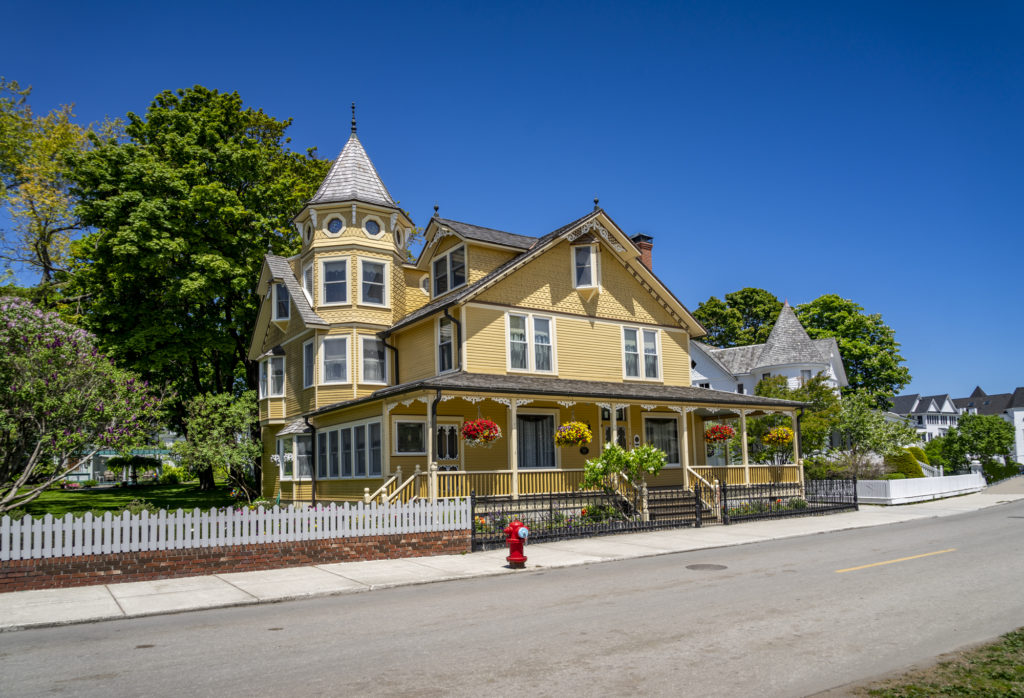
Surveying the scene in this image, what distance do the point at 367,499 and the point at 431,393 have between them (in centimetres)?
321

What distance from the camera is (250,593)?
12383mm

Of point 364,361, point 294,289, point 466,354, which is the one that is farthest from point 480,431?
point 294,289

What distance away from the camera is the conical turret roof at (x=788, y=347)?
52250 mm

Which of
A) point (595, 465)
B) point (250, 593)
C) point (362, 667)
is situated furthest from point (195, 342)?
point (362, 667)

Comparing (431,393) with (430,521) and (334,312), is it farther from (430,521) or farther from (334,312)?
(334,312)

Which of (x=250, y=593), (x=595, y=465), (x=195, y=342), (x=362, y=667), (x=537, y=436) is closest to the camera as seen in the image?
(x=362, y=667)

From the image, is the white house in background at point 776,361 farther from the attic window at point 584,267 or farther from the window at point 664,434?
the attic window at point 584,267

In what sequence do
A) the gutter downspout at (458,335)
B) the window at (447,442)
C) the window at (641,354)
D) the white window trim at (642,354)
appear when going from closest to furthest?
the gutter downspout at (458,335) → the window at (447,442) → the white window trim at (642,354) → the window at (641,354)

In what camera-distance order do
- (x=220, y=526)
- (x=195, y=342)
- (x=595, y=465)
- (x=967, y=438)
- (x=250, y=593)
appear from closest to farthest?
(x=250, y=593)
(x=220, y=526)
(x=595, y=465)
(x=195, y=342)
(x=967, y=438)

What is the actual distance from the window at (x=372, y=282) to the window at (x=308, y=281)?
2277mm

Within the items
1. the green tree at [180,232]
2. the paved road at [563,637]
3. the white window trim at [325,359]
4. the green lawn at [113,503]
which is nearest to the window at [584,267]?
the white window trim at [325,359]

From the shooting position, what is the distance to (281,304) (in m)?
31.2

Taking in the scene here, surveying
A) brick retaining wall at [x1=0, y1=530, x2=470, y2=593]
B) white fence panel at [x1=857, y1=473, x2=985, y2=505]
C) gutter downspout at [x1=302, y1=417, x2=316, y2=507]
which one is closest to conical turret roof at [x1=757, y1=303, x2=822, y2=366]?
white fence panel at [x1=857, y1=473, x2=985, y2=505]

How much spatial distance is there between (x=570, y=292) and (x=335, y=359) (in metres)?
9.31
